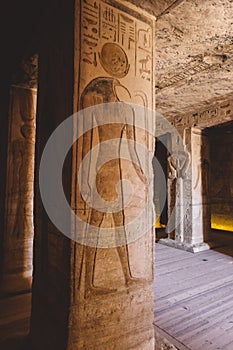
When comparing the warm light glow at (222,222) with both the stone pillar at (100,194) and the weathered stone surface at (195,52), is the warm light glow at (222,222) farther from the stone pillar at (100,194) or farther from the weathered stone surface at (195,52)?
the stone pillar at (100,194)

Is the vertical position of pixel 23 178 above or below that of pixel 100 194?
above

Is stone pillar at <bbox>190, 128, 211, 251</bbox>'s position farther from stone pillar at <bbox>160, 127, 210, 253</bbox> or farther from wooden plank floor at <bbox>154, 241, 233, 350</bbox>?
wooden plank floor at <bbox>154, 241, 233, 350</bbox>

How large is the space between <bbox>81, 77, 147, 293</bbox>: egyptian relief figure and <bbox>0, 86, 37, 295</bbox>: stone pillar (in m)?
2.08

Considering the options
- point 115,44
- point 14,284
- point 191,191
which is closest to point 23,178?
point 14,284

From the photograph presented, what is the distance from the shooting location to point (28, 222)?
134 inches

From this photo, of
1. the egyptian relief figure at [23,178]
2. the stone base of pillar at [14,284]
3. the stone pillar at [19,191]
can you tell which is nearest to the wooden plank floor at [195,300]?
the stone base of pillar at [14,284]

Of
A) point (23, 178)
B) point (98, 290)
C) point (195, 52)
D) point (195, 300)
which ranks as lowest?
point (195, 300)

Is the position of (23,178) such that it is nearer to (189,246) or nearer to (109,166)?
(109,166)

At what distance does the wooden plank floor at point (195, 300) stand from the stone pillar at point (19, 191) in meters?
1.91

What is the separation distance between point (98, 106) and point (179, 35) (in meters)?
1.84

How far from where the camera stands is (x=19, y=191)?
3377mm

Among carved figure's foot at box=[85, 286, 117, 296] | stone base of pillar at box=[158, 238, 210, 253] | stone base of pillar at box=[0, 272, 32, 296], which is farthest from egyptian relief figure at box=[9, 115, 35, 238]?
stone base of pillar at box=[158, 238, 210, 253]

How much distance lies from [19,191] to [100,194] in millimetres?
2116

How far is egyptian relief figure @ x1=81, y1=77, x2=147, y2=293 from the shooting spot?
1.63m
